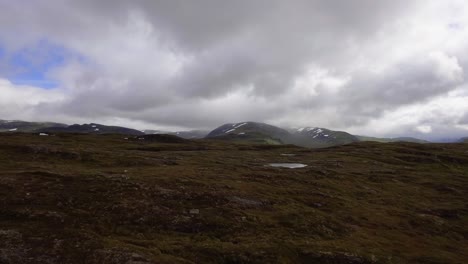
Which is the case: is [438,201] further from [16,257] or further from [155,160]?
[16,257]

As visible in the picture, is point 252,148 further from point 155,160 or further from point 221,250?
point 221,250

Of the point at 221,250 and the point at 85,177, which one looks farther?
the point at 85,177

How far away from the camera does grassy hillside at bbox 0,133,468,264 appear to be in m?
28.9

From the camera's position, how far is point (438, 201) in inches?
2537

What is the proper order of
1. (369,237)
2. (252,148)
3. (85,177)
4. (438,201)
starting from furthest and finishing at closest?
1. (252,148)
2. (438,201)
3. (85,177)
4. (369,237)

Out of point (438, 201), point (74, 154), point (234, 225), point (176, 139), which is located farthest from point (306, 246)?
point (176, 139)

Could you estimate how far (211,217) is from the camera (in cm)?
3838

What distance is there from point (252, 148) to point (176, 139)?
36.2 meters

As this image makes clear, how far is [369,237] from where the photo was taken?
3947cm

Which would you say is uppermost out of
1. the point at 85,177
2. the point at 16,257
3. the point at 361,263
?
the point at 85,177

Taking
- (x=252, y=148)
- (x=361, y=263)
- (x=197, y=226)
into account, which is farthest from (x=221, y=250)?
(x=252, y=148)

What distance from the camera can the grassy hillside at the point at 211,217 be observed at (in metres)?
28.9

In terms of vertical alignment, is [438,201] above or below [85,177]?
below

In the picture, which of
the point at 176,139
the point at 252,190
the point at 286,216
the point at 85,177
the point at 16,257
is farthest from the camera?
the point at 176,139
